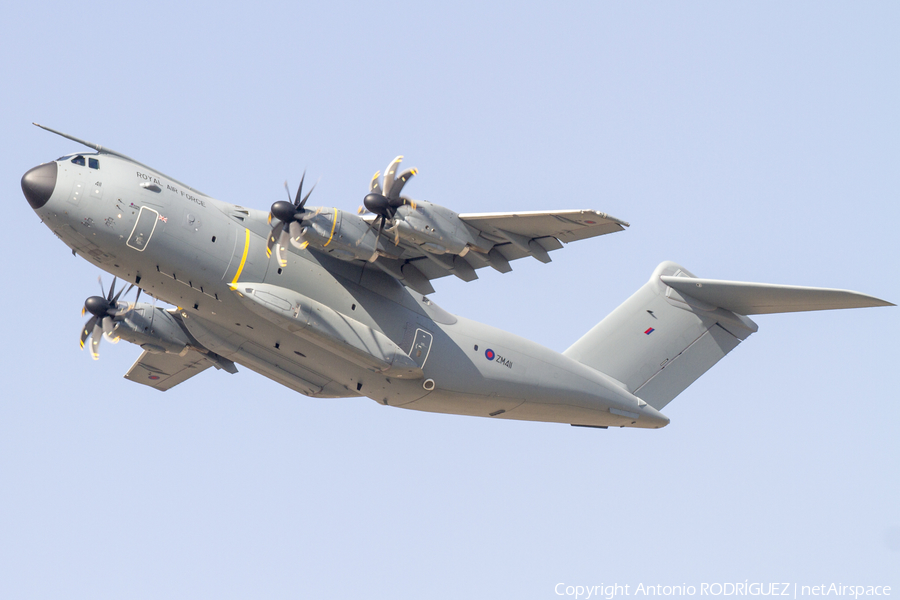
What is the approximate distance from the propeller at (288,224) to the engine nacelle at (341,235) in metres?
0.11

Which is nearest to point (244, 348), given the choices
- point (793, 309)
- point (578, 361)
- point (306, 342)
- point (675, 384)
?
point (306, 342)

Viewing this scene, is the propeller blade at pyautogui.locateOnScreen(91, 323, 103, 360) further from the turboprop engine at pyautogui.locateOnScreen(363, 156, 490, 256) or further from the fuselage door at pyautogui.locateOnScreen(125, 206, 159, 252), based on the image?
the turboprop engine at pyautogui.locateOnScreen(363, 156, 490, 256)

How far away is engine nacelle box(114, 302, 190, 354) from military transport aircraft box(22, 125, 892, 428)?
0.9 inches

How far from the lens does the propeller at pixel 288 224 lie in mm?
13664

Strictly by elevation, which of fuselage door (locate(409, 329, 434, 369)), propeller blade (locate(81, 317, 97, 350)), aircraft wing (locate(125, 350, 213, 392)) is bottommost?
aircraft wing (locate(125, 350, 213, 392))

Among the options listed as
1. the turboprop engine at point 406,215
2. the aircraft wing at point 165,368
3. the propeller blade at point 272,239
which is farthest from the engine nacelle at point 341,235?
the aircraft wing at point 165,368

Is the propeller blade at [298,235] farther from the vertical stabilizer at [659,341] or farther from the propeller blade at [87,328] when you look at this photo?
the vertical stabilizer at [659,341]

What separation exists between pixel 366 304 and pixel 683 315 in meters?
5.78

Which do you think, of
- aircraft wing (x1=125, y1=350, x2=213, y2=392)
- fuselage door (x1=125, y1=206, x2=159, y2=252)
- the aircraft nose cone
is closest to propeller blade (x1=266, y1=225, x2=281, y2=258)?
fuselage door (x1=125, y1=206, x2=159, y2=252)

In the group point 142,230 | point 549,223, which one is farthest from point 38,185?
point 549,223

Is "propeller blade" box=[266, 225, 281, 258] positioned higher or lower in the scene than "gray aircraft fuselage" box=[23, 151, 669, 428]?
higher

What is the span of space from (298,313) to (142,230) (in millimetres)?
2265

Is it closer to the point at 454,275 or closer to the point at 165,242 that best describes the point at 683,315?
the point at 454,275

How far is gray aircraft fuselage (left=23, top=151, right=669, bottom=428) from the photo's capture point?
44.1 feet
